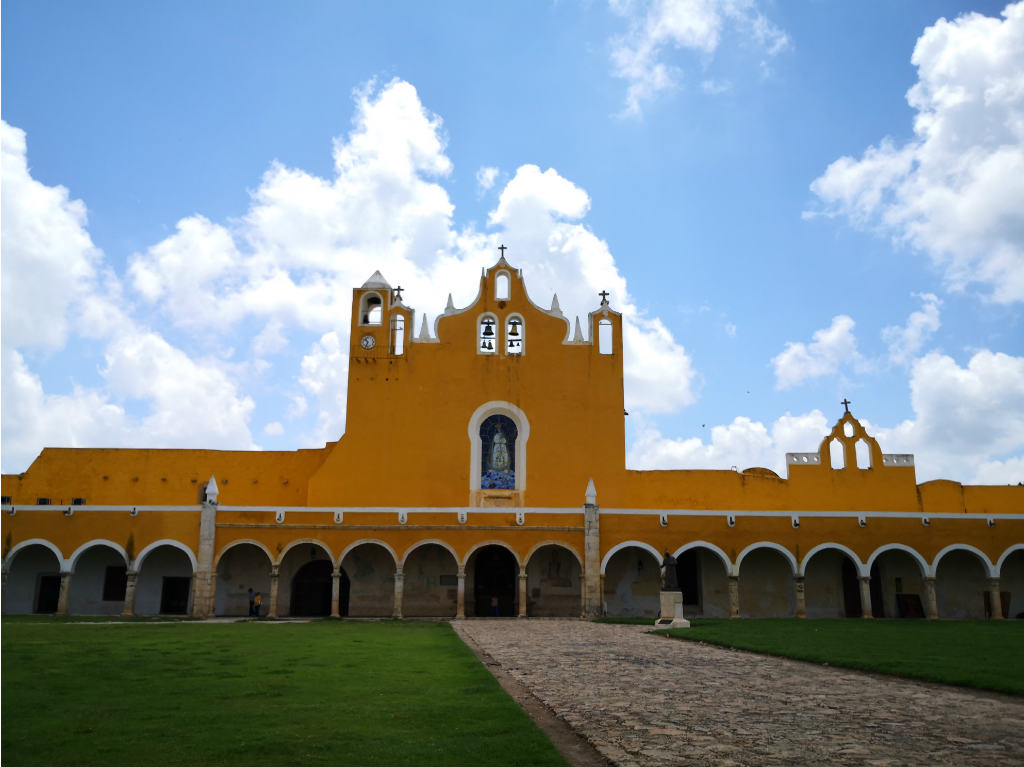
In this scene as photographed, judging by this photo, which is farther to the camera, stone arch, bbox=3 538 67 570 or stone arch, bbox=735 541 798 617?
stone arch, bbox=735 541 798 617

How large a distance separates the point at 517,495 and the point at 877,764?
20653mm

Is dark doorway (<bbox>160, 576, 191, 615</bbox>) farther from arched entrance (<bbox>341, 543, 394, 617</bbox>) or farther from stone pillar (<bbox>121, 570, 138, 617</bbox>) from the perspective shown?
arched entrance (<bbox>341, 543, 394, 617</bbox>)

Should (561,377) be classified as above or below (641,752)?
above

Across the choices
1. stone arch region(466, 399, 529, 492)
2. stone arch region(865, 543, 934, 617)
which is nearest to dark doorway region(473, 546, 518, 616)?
stone arch region(466, 399, 529, 492)

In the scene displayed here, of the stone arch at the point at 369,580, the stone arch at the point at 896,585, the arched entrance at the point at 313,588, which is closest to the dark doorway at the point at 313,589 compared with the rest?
the arched entrance at the point at 313,588

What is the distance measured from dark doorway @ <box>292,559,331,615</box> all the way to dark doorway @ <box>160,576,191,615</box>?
10.5ft

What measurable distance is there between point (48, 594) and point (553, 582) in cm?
1475

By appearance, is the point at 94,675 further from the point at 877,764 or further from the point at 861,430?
the point at 861,430

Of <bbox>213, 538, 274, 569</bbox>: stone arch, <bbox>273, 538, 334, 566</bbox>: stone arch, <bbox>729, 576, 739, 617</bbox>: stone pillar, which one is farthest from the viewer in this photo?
<bbox>729, 576, 739, 617</bbox>: stone pillar

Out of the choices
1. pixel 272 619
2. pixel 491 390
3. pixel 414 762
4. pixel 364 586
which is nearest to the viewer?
pixel 414 762

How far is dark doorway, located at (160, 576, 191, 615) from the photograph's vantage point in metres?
24.7

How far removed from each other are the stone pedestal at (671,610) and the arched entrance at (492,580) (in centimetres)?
608

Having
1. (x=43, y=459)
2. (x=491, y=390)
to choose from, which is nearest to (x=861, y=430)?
(x=491, y=390)

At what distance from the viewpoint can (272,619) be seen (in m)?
22.2
